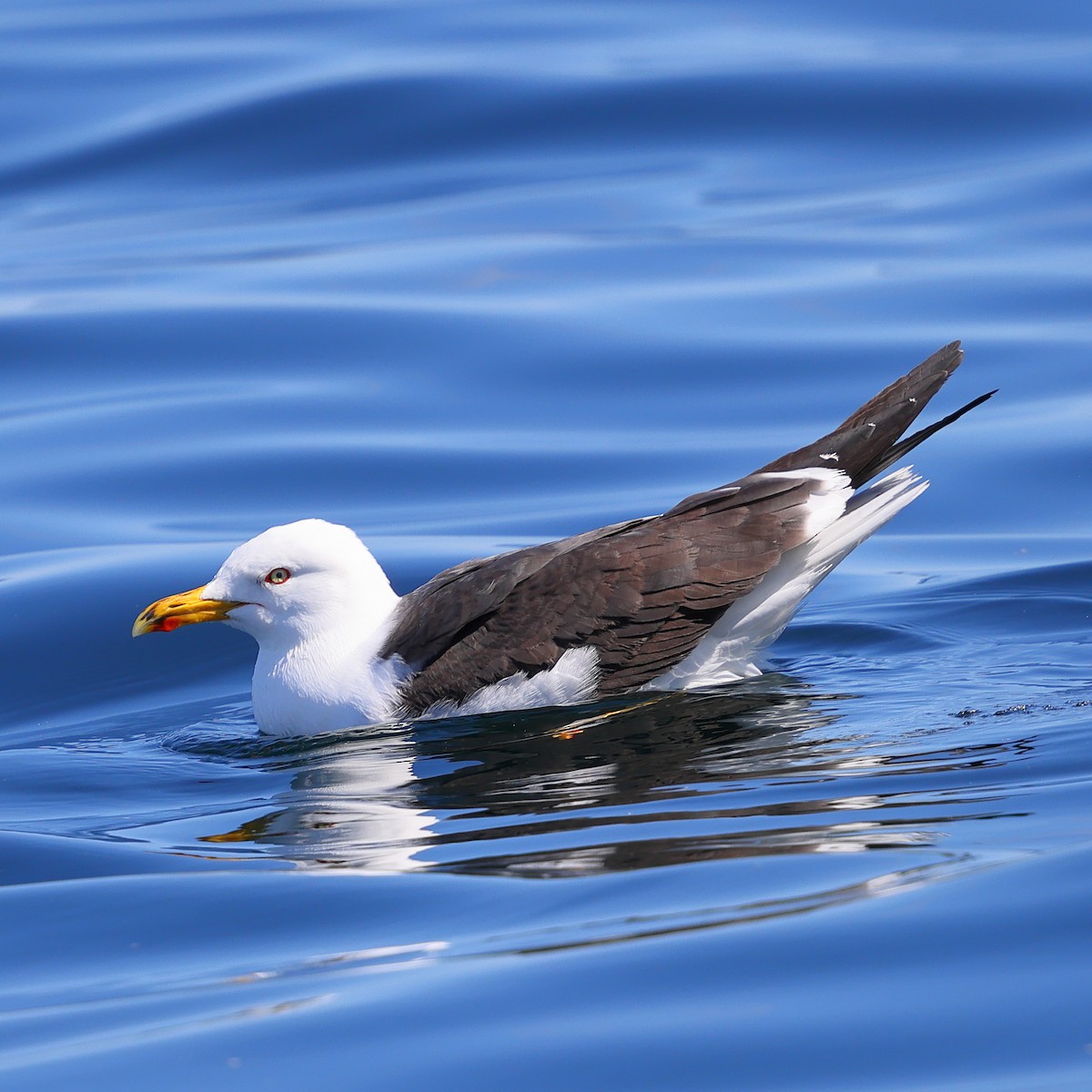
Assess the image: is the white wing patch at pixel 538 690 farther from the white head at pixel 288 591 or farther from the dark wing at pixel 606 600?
the white head at pixel 288 591

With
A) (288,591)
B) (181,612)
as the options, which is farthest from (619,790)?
(181,612)

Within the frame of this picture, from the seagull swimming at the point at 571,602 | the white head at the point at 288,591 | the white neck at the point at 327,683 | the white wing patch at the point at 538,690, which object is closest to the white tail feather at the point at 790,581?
the seagull swimming at the point at 571,602

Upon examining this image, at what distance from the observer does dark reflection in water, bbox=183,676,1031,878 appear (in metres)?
5.57

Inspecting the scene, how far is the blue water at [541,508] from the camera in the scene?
14.9 feet

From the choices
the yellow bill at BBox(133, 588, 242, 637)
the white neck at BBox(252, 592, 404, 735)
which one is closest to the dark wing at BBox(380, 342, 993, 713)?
the white neck at BBox(252, 592, 404, 735)

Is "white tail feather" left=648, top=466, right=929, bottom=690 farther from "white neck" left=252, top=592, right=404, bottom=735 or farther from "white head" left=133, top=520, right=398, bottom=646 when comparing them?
"white head" left=133, top=520, right=398, bottom=646

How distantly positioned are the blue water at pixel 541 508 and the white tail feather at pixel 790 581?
0.37 metres

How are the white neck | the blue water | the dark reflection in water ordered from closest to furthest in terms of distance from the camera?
1. the blue water
2. the dark reflection in water
3. the white neck

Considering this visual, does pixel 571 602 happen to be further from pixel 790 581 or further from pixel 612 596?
pixel 790 581

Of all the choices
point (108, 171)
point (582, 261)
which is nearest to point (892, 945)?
point (582, 261)

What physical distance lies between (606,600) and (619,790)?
137 cm

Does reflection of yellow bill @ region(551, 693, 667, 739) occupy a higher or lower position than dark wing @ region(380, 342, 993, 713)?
lower

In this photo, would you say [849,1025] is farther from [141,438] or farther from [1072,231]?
[1072,231]

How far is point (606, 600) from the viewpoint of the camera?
7.67 m
